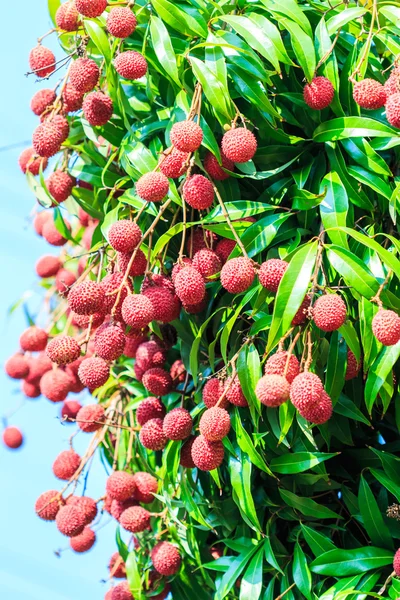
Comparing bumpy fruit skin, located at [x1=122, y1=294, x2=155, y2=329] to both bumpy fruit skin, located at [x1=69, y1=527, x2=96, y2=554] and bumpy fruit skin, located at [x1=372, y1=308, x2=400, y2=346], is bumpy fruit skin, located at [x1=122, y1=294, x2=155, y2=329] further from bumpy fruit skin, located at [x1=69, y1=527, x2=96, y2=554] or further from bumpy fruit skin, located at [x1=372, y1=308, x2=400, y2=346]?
bumpy fruit skin, located at [x1=69, y1=527, x2=96, y2=554]

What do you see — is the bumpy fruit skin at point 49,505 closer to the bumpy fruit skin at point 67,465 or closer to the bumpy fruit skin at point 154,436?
the bumpy fruit skin at point 67,465

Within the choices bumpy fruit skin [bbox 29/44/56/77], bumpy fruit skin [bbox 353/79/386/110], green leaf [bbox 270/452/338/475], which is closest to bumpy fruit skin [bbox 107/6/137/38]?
bumpy fruit skin [bbox 29/44/56/77]

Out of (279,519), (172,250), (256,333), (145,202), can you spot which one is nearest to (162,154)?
(145,202)

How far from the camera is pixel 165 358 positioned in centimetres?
150

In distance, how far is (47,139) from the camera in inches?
56.4

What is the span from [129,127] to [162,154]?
14 centimetres

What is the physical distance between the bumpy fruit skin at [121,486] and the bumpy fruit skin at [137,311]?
1.42 feet

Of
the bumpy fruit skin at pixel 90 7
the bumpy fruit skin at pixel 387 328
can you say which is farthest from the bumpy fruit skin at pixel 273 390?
the bumpy fruit skin at pixel 90 7

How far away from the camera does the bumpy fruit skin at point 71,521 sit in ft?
5.17

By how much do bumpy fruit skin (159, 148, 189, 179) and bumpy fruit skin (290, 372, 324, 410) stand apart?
345 mm

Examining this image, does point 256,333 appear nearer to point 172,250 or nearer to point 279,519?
point 172,250

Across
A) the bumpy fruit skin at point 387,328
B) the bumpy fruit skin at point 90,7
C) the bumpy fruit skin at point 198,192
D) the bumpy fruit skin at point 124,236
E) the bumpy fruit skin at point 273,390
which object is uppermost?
the bumpy fruit skin at point 90,7

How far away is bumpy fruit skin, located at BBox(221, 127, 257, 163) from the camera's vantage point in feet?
3.99

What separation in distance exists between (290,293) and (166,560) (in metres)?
0.59
